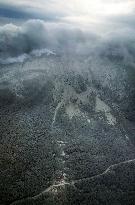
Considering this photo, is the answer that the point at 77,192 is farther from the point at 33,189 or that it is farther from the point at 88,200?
the point at 33,189

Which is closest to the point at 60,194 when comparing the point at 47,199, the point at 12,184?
the point at 47,199

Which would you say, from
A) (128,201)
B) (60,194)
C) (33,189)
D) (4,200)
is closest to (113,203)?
(128,201)

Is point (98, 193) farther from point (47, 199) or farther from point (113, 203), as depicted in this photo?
point (47, 199)

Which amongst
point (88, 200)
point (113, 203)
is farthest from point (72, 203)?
point (113, 203)

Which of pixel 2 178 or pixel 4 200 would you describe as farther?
A: pixel 2 178

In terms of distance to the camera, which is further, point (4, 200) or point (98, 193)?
point (98, 193)

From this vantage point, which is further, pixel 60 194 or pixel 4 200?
pixel 60 194

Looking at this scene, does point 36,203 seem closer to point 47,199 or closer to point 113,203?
point 47,199
